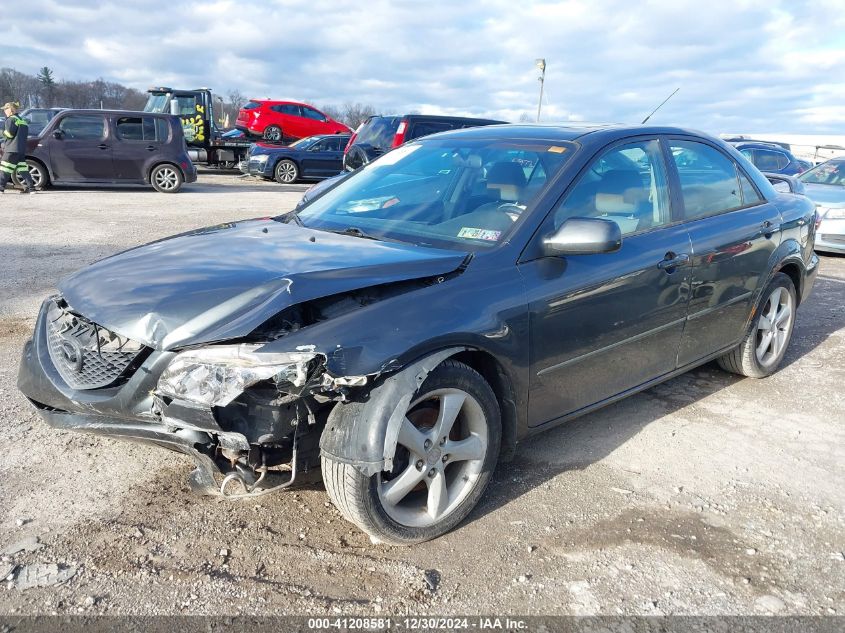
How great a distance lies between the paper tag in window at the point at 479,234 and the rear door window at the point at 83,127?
13738 millimetres

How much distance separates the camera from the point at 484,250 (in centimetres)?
314

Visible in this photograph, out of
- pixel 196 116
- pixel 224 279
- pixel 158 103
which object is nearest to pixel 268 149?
pixel 196 116

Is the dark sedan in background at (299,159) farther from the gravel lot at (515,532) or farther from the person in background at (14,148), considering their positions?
the gravel lot at (515,532)

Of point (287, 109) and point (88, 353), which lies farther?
point (287, 109)

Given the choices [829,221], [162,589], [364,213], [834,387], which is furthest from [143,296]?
[829,221]

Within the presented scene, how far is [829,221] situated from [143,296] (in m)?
9.80

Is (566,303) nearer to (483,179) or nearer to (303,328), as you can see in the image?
(483,179)

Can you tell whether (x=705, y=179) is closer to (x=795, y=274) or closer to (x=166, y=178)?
(x=795, y=274)

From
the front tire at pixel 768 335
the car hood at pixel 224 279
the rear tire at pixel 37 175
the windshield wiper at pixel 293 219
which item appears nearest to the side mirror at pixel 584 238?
the car hood at pixel 224 279

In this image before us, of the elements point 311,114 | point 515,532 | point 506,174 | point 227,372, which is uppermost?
point 311,114

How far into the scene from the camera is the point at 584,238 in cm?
307

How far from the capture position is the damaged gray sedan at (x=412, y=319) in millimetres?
2557

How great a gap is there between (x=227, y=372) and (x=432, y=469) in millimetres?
930

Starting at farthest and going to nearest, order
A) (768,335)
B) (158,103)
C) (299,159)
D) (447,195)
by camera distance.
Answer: (158,103) → (299,159) → (768,335) → (447,195)
